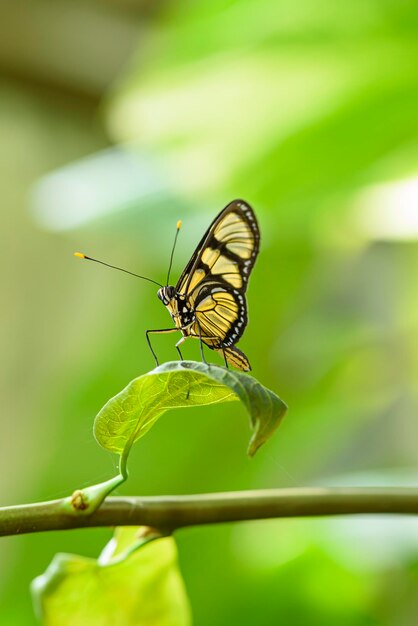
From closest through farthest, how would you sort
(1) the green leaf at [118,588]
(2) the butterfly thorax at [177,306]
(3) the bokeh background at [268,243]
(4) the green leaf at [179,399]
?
1. (4) the green leaf at [179,399]
2. (1) the green leaf at [118,588]
3. (2) the butterfly thorax at [177,306]
4. (3) the bokeh background at [268,243]

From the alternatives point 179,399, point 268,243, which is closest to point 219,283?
point 179,399

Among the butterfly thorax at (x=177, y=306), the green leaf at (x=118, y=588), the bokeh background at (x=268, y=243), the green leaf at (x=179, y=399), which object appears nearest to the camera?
the green leaf at (x=179, y=399)

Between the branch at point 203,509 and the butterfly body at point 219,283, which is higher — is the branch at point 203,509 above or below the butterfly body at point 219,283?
below

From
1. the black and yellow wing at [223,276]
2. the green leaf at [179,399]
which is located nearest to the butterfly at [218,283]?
the black and yellow wing at [223,276]

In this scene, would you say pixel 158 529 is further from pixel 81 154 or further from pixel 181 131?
pixel 81 154

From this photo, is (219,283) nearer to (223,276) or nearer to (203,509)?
(223,276)

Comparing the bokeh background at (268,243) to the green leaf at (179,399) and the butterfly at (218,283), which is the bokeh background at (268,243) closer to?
the butterfly at (218,283)

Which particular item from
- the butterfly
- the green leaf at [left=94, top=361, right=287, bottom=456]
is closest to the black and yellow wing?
the butterfly
